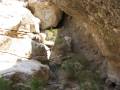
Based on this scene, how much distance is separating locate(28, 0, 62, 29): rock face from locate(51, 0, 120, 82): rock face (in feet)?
16.8

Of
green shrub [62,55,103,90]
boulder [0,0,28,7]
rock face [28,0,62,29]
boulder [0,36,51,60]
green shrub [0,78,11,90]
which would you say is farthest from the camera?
rock face [28,0,62,29]

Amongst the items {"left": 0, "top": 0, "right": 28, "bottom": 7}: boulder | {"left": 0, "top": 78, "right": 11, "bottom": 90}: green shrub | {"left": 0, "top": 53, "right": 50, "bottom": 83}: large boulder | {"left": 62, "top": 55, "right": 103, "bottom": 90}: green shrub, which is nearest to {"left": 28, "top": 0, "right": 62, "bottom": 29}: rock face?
{"left": 0, "top": 0, "right": 28, "bottom": 7}: boulder

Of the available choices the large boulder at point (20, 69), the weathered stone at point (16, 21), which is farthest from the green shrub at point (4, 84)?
the weathered stone at point (16, 21)

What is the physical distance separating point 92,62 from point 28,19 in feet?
10.6

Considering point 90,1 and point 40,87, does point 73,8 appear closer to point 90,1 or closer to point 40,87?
point 90,1

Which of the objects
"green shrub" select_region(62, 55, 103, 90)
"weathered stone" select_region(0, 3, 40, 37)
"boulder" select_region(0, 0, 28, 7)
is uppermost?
"boulder" select_region(0, 0, 28, 7)

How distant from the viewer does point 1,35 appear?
9.77 metres

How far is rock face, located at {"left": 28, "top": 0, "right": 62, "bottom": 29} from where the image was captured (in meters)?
11.5

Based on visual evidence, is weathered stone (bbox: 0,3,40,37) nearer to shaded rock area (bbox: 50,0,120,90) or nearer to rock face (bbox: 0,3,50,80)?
rock face (bbox: 0,3,50,80)

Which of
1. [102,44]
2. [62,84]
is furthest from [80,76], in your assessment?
[102,44]

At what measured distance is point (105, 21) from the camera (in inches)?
213

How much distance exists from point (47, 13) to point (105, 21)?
6.33 meters

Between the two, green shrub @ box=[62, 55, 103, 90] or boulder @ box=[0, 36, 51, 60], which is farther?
boulder @ box=[0, 36, 51, 60]

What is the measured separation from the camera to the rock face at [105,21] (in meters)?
5.13
